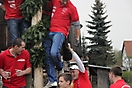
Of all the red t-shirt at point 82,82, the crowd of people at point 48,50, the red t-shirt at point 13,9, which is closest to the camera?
the red t-shirt at point 82,82

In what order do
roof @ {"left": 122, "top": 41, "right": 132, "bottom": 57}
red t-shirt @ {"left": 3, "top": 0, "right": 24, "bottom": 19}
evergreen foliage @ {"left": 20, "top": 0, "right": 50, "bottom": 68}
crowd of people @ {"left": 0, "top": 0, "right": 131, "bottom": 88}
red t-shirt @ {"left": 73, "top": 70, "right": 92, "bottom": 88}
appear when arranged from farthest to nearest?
1. roof @ {"left": 122, "top": 41, "right": 132, "bottom": 57}
2. red t-shirt @ {"left": 3, "top": 0, "right": 24, "bottom": 19}
3. evergreen foliage @ {"left": 20, "top": 0, "right": 50, "bottom": 68}
4. crowd of people @ {"left": 0, "top": 0, "right": 131, "bottom": 88}
5. red t-shirt @ {"left": 73, "top": 70, "right": 92, "bottom": 88}

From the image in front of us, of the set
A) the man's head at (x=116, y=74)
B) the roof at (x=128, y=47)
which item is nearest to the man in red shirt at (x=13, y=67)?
the man's head at (x=116, y=74)

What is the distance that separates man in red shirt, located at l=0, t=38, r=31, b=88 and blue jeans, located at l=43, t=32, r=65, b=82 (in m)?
0.63

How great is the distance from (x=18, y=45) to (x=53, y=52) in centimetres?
86

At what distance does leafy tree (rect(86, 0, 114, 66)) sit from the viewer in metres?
29.3

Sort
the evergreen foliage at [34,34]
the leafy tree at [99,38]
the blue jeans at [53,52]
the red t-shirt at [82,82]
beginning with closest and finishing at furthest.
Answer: the red t-shirt at [82,82]
the blue jeans at [53,52]
the evergreen foliage at [34,34]
the leafy tree at [99,38]

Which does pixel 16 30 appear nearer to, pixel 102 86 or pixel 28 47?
pixel 28 47

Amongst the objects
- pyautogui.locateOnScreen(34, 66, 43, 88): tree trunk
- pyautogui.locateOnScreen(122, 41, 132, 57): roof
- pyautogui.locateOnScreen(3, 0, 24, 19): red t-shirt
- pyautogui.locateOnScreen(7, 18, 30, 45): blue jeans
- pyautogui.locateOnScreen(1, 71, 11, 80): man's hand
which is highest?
pyautogui.locateOnScreen(3, 0, 24, 19): red t-shirt

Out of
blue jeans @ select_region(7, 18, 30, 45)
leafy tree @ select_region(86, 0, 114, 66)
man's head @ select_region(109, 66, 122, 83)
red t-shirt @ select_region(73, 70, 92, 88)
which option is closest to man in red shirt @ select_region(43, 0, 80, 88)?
blue jeans @ select_region(7, 18, 30, 45)

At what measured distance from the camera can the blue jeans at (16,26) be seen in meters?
6.35

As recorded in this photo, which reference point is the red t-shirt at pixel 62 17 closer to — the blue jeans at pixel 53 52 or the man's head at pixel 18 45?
the blue jeans at pixel 53 52

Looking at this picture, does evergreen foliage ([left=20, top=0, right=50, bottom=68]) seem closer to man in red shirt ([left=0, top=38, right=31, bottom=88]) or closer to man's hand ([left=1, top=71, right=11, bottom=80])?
man in red shirt ([left=0, top=38, right=31, bottom=88])

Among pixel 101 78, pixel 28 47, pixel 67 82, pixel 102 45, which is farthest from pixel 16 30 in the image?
pixel 102 45

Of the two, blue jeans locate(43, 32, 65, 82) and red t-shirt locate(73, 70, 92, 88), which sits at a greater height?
blue jeans locate(43, 32, 65, 82)
